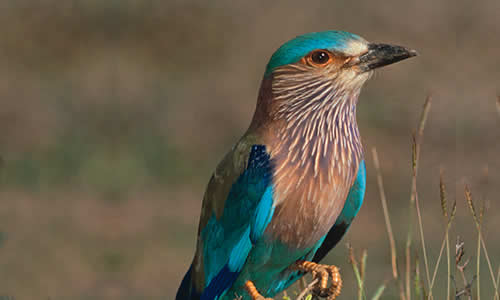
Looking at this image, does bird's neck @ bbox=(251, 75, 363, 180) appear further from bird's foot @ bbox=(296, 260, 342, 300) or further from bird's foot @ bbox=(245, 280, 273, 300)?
bird's foot @ bbox=(245, 280, 273, 300)

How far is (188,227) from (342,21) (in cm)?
468

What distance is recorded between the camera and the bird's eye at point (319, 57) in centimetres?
371

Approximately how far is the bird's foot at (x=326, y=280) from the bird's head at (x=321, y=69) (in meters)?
0.72

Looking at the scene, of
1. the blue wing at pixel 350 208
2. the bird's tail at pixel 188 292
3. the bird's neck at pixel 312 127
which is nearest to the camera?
the bird's neck at pixel 312 127

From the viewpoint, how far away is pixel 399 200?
10594 mm

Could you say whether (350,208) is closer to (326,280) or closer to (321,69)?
(326,280)

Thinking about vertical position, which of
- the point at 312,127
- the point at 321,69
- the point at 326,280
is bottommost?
the point at 326,280

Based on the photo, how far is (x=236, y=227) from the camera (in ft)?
12.3

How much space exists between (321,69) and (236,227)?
0.84 m

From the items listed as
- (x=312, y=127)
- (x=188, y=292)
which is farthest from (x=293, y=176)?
(x=188, y=292)

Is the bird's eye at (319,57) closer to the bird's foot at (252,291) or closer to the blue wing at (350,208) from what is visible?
the blue wing at (350,208)

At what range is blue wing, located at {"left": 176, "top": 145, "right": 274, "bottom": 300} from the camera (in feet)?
11.7

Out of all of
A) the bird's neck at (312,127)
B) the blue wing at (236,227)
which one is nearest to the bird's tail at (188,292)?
the blue wing at (236,227)

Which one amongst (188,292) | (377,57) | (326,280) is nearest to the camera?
(326,280)
